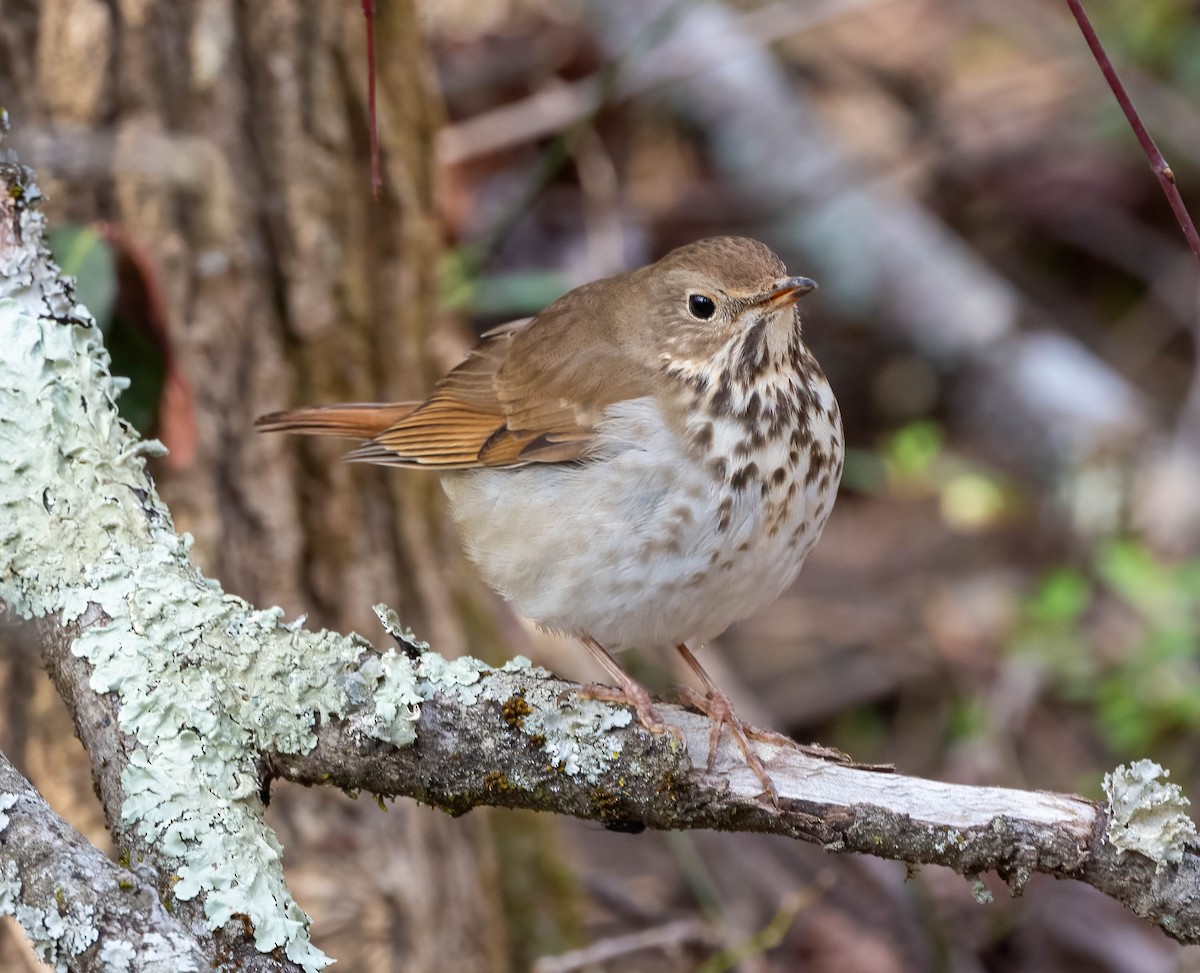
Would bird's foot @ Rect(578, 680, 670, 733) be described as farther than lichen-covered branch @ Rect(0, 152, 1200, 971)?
Yes

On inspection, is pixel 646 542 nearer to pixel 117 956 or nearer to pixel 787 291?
pixel 787 291

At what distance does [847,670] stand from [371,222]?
2.24 m

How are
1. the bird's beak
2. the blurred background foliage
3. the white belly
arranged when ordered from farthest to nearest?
the blurred background foliage < the bird's beak < the white belly

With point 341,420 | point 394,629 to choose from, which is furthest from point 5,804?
point 341,420

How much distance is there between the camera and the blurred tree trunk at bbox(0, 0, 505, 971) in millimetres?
3033

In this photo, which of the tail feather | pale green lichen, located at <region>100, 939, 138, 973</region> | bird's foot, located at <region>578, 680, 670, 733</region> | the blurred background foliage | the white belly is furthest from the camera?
the blurred background foliage

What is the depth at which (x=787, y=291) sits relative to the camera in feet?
8.71

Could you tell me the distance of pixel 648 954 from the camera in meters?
3.97

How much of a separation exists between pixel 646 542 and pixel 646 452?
0.19 m

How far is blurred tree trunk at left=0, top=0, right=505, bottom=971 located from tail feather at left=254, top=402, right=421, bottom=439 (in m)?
0.23

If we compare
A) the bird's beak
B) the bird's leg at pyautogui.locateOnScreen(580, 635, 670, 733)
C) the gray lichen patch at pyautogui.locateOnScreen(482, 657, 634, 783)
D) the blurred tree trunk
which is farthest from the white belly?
the blurred tree trunk

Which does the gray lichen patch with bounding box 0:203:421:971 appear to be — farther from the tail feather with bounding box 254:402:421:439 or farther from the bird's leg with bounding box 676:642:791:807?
the tail feather with bounding box 254:402:421:439

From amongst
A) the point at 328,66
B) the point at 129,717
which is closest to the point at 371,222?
the point at 328,66

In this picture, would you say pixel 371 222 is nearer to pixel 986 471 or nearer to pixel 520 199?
pixel 520 199
